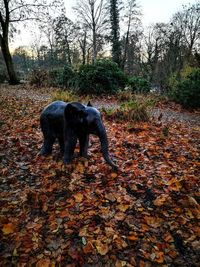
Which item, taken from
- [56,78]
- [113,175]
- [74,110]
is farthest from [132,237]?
[56,78]

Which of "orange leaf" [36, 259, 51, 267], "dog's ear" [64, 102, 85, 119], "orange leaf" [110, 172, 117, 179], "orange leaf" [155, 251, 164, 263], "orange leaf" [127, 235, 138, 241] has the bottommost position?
"orange leaf" [36, 259, 51, 267]

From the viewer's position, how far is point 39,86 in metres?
14.9

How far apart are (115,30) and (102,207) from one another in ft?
92.8

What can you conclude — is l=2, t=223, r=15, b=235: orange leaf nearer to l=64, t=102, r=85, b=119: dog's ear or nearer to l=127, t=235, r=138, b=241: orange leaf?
l=127, t=235, r=138, b=241: orange leaf

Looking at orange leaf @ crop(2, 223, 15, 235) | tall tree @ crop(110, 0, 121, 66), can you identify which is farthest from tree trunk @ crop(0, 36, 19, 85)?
orange leaf @ crop(2, 223, 15, 235)

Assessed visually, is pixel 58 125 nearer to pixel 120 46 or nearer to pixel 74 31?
pixel 120 46

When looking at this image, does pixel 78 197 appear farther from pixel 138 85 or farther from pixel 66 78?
pixel 66 78

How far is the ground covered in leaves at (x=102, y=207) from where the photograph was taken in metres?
2.40

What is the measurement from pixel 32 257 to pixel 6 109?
Result: 706cm

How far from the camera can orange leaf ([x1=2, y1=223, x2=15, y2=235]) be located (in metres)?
2.65

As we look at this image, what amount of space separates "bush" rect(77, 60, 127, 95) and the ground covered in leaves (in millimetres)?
6565

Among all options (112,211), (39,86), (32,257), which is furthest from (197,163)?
(39,86)

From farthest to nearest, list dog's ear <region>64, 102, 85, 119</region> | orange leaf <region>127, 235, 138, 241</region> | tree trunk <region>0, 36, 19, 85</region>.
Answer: tree trunk <region>0, 36, 19, 85</region>, dog's ear <region>64, 102, 85, 119</region>, orange leaf <region>127, 235, 138, 241</region>

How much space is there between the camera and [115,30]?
27938mm
